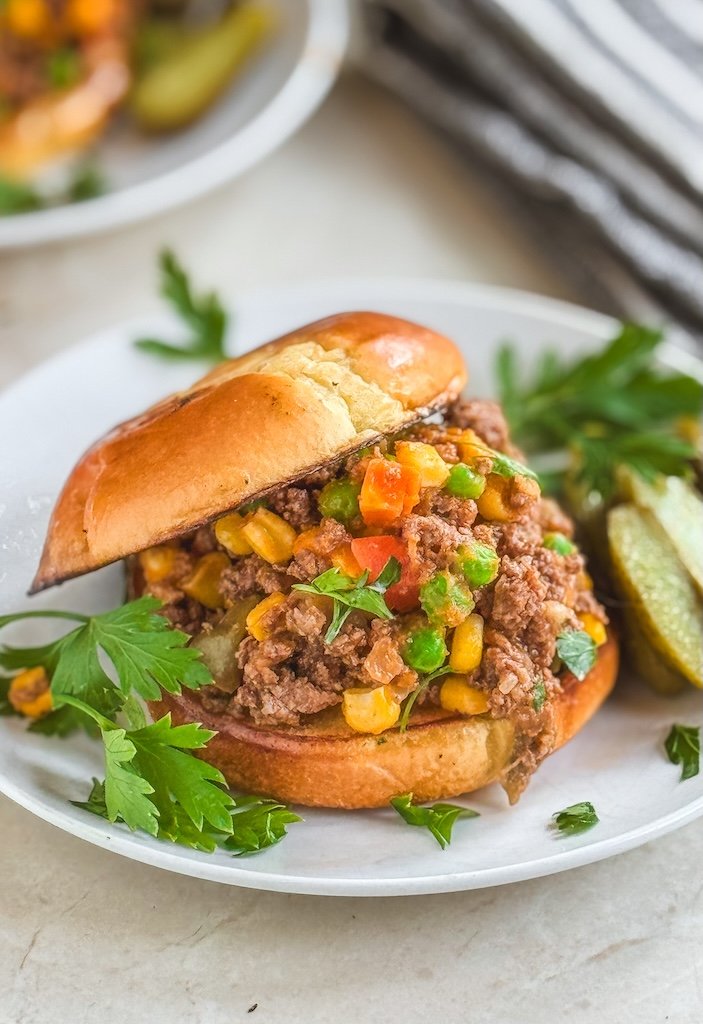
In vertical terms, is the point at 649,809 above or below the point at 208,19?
below

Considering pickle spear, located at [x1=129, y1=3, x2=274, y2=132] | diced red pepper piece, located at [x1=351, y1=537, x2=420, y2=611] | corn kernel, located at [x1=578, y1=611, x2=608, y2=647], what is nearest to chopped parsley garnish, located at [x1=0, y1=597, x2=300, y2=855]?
diced red pepper piece, located at [x1=351, y1=537, x2=420, y2=611]

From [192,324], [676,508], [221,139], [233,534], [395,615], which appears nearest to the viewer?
[395,615]

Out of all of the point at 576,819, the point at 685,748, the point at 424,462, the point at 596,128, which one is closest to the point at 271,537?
the point at 424,462

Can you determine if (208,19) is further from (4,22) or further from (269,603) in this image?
(269,603)

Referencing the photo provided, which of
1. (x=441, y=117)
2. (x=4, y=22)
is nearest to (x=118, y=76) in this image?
(x=4, y=22)

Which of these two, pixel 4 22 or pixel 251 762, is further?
pixel 4 22

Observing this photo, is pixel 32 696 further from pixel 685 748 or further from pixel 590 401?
pixel 590 401

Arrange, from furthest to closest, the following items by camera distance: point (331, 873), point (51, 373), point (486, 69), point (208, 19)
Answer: point (208, 19), point (486, 69), point (51, 373), point (331, 873)
